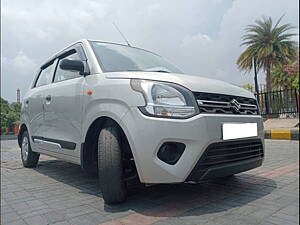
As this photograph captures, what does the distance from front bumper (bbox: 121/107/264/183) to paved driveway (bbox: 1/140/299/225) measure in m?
0.35

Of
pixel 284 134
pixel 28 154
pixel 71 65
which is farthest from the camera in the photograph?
pixel 284 134

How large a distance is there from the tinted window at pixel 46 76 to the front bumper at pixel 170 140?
2.31 m

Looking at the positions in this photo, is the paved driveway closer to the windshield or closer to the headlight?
the headlight

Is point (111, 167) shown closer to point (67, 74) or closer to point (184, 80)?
point (184, 80)

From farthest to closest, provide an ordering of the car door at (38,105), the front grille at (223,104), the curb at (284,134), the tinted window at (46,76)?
the curb at (284,134)
the tinted window at (46,76)
the car door at (38,105)
the front grille at (223,104)

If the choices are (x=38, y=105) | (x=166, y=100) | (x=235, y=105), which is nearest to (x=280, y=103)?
(x=235, y=105)

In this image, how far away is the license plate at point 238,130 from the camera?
6.51 ft

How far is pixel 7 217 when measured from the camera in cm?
211

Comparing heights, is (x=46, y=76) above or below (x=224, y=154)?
above

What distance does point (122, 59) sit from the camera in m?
2.74

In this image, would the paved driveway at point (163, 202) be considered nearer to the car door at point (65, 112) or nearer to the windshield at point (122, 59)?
the car door at point (65, 112)

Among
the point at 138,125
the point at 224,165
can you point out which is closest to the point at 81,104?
the point at 138,125

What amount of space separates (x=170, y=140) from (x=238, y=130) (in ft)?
2.13

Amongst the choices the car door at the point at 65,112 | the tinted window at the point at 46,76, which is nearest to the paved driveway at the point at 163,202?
the car door at the point at 65,112
